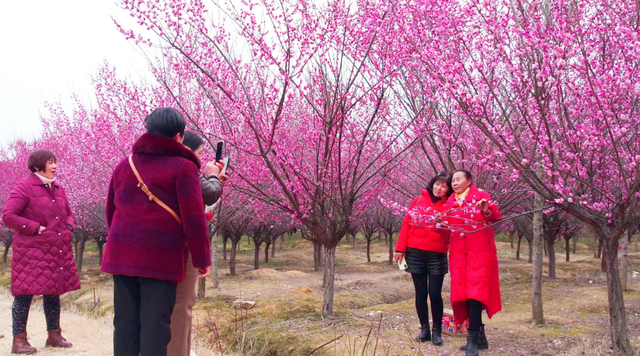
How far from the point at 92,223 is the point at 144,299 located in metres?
12.9

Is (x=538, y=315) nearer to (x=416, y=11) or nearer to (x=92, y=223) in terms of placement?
(x=416, y=11)

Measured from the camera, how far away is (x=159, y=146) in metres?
2.64

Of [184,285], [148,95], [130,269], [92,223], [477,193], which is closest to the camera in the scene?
[130,269]

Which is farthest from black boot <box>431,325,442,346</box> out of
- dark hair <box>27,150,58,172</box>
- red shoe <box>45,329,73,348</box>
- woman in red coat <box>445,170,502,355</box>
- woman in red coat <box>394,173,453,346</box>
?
dark hair <box>27,150,58,172</box>

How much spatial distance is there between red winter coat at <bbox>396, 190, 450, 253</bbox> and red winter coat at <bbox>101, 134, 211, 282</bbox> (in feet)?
7.43

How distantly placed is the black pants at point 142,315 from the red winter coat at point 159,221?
9cm

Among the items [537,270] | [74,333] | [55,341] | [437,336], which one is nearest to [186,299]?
[55,341]

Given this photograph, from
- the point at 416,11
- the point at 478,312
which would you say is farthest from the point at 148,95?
the point at 478,312

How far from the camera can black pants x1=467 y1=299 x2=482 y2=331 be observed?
4.25 metres

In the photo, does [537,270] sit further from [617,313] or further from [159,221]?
[159,221]

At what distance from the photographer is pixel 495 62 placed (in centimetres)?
421

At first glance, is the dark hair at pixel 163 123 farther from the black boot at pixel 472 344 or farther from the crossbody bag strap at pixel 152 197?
the black boot at pixel 472 344

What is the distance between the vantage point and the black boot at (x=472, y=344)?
4.24 meters

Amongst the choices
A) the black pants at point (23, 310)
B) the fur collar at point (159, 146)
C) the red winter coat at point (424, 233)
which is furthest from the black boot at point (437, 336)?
the black pants at point (23, 310)
